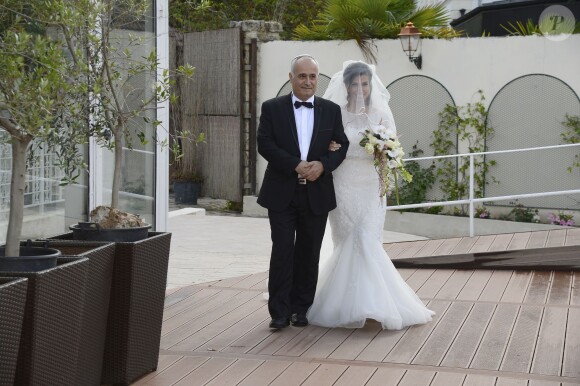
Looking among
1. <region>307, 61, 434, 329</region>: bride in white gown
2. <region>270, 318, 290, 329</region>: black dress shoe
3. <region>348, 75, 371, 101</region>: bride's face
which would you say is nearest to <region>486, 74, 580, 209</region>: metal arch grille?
<region>307, 61, 434, 329</region>: bride in white gown

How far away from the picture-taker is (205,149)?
15.8 m

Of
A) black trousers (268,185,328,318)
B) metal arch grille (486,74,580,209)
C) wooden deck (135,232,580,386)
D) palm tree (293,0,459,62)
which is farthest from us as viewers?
palm tree (293,0,459,62)

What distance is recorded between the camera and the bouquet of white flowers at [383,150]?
7207 millimetres

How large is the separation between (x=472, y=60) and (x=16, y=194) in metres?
9.81

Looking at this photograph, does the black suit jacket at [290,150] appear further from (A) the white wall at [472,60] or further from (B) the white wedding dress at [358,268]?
(A) the white wall at [472,60]

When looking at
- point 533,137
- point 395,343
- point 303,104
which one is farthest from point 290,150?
point 533,137

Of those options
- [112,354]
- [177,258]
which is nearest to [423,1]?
[177,258]

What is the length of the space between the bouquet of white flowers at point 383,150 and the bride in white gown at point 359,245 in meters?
0.06

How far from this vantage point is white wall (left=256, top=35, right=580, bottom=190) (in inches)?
503

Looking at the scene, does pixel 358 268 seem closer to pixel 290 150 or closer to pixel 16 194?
pixel 290 150

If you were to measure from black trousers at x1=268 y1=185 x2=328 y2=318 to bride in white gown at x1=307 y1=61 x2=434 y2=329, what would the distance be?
22 centimetres

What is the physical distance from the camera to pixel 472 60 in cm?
1345

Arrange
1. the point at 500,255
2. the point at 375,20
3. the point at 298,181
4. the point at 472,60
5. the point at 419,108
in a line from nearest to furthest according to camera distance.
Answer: the point at 298,181, the point at 500,255, the point at 472,60, the point at 419,108, the point at 375,20

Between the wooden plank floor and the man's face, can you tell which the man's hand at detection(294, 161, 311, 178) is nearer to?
the man's face
